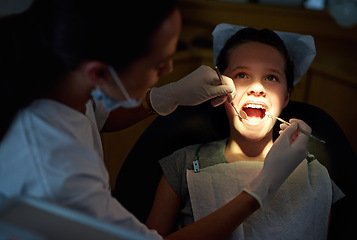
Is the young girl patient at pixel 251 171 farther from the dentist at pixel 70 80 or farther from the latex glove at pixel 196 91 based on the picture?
the dentist at pixel 70 80

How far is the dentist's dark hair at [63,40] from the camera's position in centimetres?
83

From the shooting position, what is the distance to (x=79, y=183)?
2.81ft

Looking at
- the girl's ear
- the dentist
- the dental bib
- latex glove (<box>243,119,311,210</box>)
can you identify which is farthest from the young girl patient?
the girl's ear

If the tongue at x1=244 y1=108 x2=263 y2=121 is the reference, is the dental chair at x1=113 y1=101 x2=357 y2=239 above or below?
below

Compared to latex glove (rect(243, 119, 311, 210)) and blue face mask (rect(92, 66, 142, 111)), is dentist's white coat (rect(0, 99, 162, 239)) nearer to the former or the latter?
blue face mask (rect(92, 66, 142, 111))

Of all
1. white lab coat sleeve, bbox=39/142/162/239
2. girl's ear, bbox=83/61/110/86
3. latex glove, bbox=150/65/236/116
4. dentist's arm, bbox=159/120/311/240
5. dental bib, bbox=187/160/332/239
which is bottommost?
dental bib, bbox=187/160/332/239

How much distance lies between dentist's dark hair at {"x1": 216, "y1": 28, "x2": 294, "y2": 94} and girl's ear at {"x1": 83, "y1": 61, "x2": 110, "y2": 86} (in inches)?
30.2

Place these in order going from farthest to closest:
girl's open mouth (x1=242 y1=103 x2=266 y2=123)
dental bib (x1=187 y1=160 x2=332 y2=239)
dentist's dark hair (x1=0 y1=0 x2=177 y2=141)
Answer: girl's open mouth (x1=242 y1=103 x2=266 y2=123) → dental bib (x1=187 y1=160 x2=332 y2=239) → dentist's dark hair (x1=0 y1=0 x2=177 y2=141)

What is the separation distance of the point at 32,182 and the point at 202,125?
0.95 meters

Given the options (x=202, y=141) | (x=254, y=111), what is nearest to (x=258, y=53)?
(x=254, y=111)

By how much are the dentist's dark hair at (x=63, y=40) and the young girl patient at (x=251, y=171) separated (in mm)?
649

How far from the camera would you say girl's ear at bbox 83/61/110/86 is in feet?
2.92

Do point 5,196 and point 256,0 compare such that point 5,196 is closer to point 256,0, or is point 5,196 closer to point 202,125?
point 202,125

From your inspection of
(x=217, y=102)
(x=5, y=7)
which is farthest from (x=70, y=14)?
(x=5, y=7)
